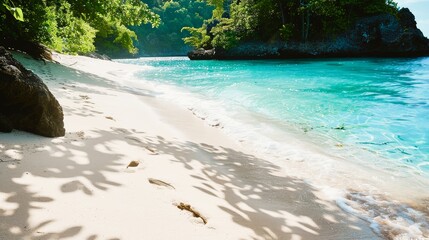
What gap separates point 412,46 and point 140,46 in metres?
96.8

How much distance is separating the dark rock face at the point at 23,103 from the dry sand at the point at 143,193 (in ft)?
0.46

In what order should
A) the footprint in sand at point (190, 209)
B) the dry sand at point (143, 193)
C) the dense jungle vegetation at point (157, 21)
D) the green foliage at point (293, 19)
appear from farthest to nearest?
the green foliage at point (293, 19) < the dense jungle vegetation at point (157, 21) < the footprint in sand at point (190, 209) < the dry sand at point (143, 193)

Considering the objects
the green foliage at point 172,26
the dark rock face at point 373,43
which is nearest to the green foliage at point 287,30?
the dark rock face at point 373,43

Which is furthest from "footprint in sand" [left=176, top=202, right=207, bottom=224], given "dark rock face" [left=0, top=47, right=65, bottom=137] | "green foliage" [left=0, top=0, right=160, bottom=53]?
"green foliage" [left=0, top=0, right=160, bottom=53]

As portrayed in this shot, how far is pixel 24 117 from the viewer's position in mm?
3695

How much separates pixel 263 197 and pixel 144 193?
1.49 meters

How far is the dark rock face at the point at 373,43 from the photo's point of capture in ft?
112

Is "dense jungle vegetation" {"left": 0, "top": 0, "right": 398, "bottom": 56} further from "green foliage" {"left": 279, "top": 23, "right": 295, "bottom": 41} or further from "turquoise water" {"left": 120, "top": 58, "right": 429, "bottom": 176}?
"turquoise water" {"left": 120, "top": 58, "right": 429, "bottom": 176}

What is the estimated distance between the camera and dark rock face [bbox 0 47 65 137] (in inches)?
139

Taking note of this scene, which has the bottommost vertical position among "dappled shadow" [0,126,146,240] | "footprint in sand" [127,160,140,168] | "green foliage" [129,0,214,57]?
"footprint in sand" [127,160,140,168]

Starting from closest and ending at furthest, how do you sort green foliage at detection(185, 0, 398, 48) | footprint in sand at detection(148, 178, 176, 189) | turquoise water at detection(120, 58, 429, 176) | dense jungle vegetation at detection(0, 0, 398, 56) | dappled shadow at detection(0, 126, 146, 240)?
dappled shadow at detection(0, 126, 146, 240) → footprint in sand at detection(148, 178, 176, 189) → turquoise water at detection(120, 58, 429, 176) → dense jungle vegetation at detection(0, 0, 398, 56) → green foliage at detection(185, 0, 398, 48)

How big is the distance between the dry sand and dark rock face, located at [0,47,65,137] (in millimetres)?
140

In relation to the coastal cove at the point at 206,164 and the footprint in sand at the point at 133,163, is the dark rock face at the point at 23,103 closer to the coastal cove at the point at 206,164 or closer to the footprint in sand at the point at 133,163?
the coastal cove at the point at 206,164

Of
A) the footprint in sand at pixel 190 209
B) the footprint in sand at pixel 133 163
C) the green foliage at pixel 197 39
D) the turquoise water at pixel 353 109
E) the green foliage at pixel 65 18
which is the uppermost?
the green foliage at pixel 197 39
